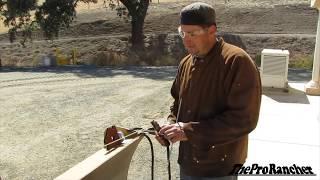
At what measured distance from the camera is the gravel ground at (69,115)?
644 centimetres

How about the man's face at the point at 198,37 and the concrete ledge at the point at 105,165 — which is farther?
the concrete ledge at the point at 105,165

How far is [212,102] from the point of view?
7.94 ft

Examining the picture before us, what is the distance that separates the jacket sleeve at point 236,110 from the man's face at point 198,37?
201 millimetres

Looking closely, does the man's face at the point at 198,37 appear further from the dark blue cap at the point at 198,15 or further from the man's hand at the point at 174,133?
the man's hand at the point at 174,133

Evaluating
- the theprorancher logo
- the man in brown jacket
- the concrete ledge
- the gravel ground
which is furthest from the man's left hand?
the gravel ground

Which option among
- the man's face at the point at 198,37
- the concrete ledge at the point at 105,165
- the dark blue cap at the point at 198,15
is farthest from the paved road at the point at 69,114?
the dark blue cap at the point at 198,15

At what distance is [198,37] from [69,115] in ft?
24.1

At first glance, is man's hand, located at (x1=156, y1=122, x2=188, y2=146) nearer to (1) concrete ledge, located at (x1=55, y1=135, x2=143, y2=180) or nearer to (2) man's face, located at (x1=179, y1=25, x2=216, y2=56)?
(2) man's face, located at (x1=179, y1=25, x2=216, y2=56)

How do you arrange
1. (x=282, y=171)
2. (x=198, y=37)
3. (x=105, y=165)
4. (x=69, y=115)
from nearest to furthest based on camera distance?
1. (x=198, y=37)
2. (x=105, y=165)
3. (x=282, y=171)
4. (x=69, y=115)

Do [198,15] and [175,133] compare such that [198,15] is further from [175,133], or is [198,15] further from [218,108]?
[175,133]

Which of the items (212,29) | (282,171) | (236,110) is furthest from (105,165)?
(282,171)

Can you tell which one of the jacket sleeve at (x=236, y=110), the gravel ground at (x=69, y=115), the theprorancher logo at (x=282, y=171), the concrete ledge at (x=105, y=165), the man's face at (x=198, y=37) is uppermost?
the man's face at (x=198, y=37)

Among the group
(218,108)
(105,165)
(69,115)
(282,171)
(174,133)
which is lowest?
(69,115)

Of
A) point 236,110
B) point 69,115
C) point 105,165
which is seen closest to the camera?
point 236,110
